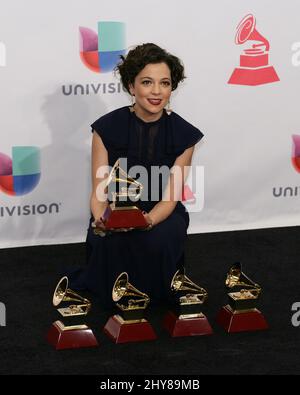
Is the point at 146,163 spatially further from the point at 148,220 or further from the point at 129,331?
the point at 129,331

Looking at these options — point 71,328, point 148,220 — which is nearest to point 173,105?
point 148,220

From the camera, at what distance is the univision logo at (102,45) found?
4.52 metres

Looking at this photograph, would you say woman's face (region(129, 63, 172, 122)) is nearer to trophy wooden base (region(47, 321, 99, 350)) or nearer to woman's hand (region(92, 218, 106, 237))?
woman's hand (region(92, 218, 106, 237))

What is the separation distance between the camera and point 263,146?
4.96 meters

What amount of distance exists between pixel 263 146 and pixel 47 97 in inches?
48.4

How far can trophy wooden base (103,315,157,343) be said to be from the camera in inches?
139

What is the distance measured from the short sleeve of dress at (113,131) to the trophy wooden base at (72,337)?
849 millimetres

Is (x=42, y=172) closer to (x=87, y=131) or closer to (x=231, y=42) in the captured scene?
(x=87, y=131)

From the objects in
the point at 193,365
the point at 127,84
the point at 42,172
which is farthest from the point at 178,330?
the point at 42,172

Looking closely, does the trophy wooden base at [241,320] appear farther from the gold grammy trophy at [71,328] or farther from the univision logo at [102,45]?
the univision logo at [102,45]

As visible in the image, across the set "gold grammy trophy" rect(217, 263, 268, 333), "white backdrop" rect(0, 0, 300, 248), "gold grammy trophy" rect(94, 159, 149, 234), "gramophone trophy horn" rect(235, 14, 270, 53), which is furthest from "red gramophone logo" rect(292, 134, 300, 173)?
Answer: "gold grammy trophy" rect(94, 159, 149, 234)

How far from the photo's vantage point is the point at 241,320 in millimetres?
3682

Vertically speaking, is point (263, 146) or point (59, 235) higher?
point (263, 146)

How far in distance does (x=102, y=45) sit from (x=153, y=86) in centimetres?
87
